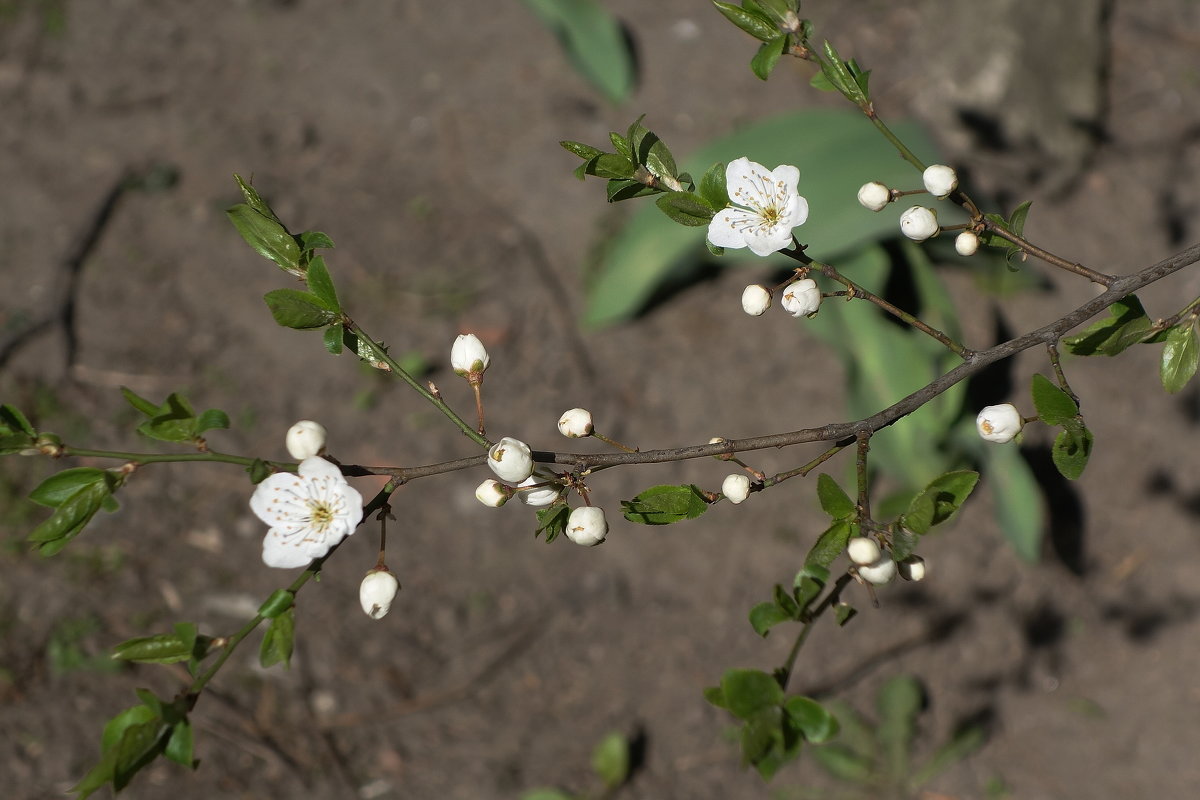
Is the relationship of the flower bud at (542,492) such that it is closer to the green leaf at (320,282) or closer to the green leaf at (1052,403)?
the green leaf at (320,282)

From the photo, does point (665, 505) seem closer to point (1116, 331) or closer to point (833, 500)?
point (833, 500)

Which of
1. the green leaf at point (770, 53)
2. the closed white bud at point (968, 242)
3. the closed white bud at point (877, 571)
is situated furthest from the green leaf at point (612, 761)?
the green leaf at point (770, 53)

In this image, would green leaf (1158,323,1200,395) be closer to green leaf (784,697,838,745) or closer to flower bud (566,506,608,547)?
green leaf (784,697,838,745)

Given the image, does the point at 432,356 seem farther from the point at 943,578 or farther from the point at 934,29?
the point at 934,29

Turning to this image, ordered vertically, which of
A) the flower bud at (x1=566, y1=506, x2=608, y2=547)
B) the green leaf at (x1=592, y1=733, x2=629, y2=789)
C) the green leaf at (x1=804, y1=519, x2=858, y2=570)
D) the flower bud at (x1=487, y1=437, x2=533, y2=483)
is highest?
the flower bud at (x1=487, y1=437, x2=533, y2=483)

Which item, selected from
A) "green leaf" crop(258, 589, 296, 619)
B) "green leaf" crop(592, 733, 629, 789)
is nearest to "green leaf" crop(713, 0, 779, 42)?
"green leaf" crop(258, 589, 296, 619)

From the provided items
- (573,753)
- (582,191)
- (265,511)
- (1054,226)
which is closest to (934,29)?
(1054,226)

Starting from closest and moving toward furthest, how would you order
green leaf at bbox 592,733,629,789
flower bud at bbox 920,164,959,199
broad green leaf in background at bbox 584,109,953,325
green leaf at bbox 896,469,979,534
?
green leaf at bbox 896,469,979,534 → flower bud at bbox 920,164,959,199 → broad green leaf in background at bbox 584,109,953,325 → green leaf at bbox 592,733,629,789

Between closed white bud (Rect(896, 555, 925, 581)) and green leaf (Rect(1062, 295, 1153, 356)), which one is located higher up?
green leaf (Rect(1062, 295, 1153, 356))
